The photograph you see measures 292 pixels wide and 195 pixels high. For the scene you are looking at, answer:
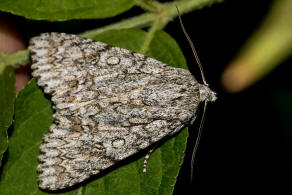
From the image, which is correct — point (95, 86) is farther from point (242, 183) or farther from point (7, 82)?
point (242, 183)

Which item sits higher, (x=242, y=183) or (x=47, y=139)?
(x=242, y=183)

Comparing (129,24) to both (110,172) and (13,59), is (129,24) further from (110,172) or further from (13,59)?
(110,172)

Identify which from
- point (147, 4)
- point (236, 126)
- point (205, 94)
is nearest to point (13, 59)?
point (147, 4)

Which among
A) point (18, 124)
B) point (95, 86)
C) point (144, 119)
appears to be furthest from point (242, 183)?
point (18, 124)

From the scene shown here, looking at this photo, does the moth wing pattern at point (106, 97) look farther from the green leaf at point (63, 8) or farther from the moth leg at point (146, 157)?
the green leaf at point (63, 8)

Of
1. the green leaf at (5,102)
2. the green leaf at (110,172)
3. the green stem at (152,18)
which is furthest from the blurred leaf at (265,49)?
the green leaf at (5,102)

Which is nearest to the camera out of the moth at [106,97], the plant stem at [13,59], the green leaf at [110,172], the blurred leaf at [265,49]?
the green leaf at [110,172]

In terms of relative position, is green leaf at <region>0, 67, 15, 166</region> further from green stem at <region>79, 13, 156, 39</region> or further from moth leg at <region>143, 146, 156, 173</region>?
moth leg at <region>143, 146, 156, 173</region>
